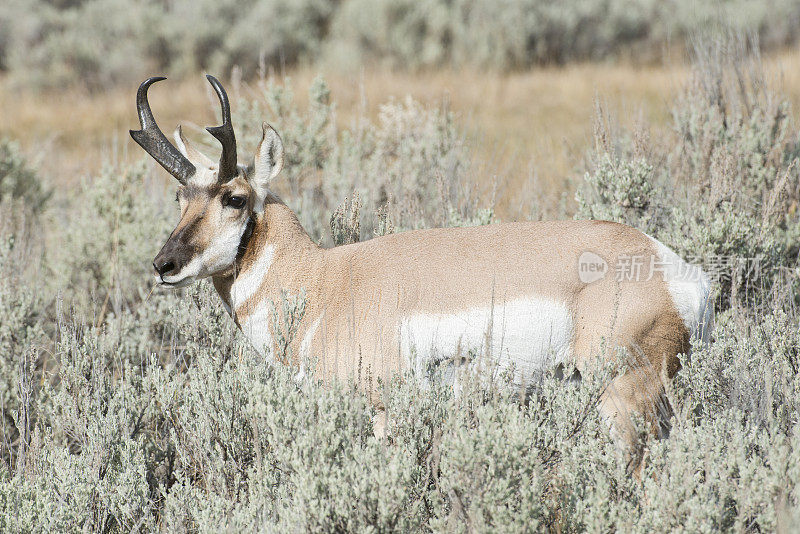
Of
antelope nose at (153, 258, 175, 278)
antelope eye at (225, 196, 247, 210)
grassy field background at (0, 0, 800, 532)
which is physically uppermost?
antelope eye at (225, 196, 247, 210)

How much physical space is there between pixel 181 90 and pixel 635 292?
527 inches

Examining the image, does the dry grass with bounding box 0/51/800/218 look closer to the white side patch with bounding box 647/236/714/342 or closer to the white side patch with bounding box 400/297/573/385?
the white side patch with bounding box 647/236/714/342

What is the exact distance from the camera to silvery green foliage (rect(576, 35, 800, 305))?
4.79 m

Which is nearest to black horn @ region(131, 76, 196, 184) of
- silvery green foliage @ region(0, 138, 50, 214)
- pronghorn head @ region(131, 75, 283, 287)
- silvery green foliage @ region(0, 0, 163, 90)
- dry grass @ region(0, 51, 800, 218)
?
pronghorn head @ region(131, 75, 283, 287)

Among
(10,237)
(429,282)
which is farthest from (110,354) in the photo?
(429,282)

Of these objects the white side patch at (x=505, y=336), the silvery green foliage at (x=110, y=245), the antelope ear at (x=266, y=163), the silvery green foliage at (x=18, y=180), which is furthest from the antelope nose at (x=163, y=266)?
the silvery green foliage at (x=18, y=180)

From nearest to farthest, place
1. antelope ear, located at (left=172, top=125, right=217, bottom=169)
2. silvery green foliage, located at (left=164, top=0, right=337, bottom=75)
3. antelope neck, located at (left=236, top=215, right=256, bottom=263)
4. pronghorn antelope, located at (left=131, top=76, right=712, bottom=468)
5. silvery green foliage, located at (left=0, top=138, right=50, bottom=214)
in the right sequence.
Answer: pronghorn antelope, located at (left=131, top=76, right=712, bottom=468) < antelope neck, located at (left=236, top=215, right=256, bottom=263) < antelope ear, located at (left=172, top=125, right=217, bottom=169) < silvery green foliage, located at (left=0, top=138, right=50, bottom=214) < silvery green foliage, located at (left=164, top=0, right=337, bottom=75)

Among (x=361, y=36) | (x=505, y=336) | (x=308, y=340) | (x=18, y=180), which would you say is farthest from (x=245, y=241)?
(x=361, y=36)

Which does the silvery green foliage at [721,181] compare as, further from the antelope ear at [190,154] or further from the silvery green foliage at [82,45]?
the silvery green foliage at [82,45]

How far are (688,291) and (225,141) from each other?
2.30 metres

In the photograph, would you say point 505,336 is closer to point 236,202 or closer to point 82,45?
point 236,202

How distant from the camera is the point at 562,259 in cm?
356

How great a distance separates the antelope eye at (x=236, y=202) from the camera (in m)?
3.90

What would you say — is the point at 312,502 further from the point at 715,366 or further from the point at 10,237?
the point at 10,237
